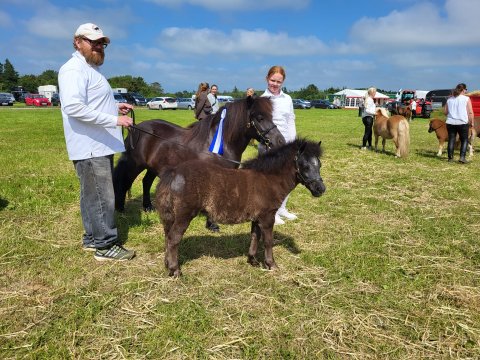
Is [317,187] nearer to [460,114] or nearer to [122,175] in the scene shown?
[122,175]

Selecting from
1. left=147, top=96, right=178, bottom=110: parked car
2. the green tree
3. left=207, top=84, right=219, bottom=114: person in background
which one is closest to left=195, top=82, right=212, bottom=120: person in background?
left=207, top=84, right=219, bottom=114: person in background

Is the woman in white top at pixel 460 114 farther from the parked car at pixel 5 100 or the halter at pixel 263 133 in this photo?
the parked car at pixel 5 100

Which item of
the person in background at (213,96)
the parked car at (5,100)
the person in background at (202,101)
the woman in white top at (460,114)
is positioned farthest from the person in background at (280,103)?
the parked car at (5,100)

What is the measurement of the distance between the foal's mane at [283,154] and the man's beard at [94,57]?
211 centimetres

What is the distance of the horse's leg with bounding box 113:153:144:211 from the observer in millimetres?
6141

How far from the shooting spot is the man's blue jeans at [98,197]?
4.00 m

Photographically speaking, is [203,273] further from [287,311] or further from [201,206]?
[287,311]

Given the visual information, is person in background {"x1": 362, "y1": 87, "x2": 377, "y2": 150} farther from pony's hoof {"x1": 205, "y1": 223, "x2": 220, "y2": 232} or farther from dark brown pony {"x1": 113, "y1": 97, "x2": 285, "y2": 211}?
pony's hoof {"x1": 205, "y1": 223, "x2": 220, "y2": 232}

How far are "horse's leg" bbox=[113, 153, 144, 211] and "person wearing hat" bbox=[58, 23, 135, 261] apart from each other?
1796 mm

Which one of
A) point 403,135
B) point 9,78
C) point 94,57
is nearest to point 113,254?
point 94,57

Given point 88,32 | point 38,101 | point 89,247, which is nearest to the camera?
point 88,32

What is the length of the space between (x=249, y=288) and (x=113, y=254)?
5.92 ft

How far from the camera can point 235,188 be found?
12.3 feet

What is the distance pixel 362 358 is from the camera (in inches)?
109
